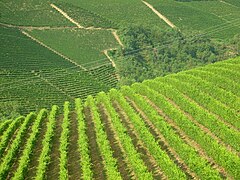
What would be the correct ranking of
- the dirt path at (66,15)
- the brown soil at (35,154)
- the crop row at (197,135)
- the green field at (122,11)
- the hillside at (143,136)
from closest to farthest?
the crop row at (197,135)
the hillside at (143,136)
the brown soil at (35,154)
the dirt path at (66,15)
the green field at (122,11)

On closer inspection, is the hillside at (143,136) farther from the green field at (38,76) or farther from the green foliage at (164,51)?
the green foliage at (164,51)

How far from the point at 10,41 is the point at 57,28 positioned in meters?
16.1

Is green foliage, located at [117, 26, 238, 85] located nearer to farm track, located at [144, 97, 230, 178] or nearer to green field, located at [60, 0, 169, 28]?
green field, located at [60, 0, 169, 28]

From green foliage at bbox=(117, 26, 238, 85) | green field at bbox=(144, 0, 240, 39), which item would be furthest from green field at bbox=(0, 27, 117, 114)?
green field at bbox=(144, 0, 240, 39)

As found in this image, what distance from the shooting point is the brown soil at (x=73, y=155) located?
1137 inches

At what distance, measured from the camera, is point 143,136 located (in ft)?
102

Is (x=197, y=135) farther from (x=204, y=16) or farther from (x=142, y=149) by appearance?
(x=204, y=16)

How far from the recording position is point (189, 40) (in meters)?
91.3

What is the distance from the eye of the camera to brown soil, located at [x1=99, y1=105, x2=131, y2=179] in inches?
1087

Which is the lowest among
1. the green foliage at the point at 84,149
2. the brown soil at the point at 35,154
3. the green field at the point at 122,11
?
the brown soil at the point at 35,154

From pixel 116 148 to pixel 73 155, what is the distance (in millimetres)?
3817

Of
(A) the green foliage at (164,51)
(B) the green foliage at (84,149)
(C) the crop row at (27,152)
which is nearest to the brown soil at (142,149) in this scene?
(B) the green foliage at (84,149)

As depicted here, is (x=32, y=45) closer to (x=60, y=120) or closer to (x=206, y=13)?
(x=60, y=120)

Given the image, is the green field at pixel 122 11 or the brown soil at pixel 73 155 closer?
the brown soil at pixel 73 155
